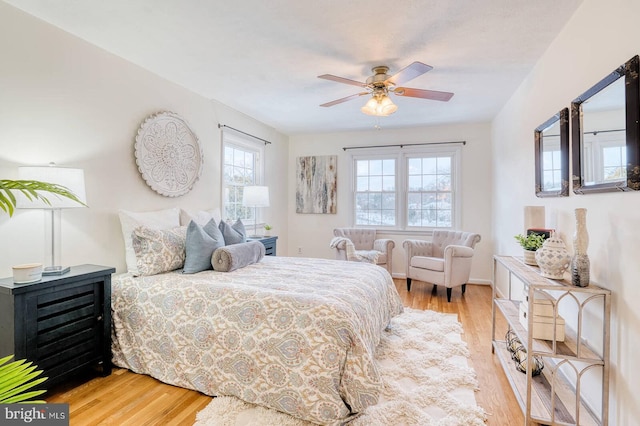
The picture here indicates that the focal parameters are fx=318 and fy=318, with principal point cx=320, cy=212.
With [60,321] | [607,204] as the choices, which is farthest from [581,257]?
[60,321]

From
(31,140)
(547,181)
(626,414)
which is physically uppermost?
(31,140)

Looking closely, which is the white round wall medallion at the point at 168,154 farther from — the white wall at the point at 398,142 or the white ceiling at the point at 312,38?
the white wall at the point at 398,142

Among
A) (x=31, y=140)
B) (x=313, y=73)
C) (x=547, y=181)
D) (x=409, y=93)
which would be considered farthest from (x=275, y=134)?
(x=547, y=181)

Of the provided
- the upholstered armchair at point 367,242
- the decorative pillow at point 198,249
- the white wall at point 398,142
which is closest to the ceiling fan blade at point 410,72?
the decorative pillow at point 198,249

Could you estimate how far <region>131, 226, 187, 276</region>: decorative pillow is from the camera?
250 cm


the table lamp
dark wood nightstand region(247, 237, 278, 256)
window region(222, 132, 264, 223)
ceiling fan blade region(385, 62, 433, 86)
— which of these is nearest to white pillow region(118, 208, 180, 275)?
the table lamp

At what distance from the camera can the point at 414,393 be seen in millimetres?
2061

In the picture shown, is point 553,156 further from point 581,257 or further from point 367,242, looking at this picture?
point 367,242

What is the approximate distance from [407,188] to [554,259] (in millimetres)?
3593

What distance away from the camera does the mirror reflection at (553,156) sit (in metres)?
2.22

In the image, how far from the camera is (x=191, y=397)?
205 centimetres

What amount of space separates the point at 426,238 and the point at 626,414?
3742 millimetres

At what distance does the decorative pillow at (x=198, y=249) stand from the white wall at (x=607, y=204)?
265 centimetres

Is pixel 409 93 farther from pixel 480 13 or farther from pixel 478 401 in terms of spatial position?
pixel 478 401
